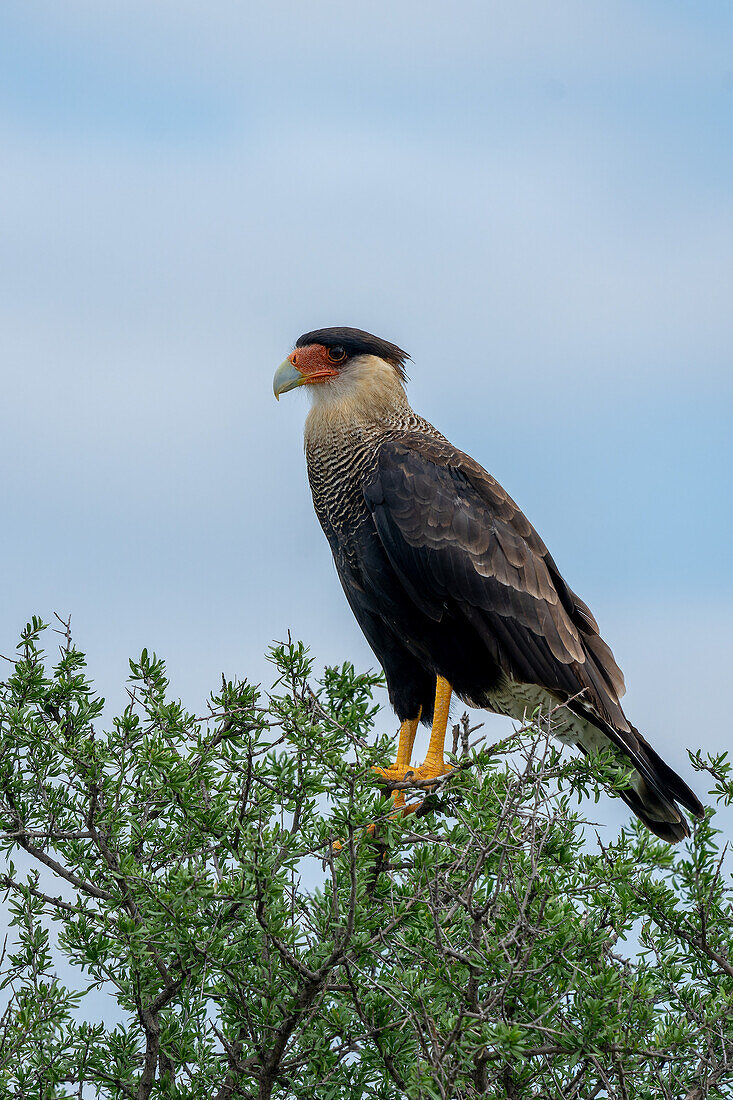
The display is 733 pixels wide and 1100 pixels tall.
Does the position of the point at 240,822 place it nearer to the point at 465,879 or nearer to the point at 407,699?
the point at 465,879

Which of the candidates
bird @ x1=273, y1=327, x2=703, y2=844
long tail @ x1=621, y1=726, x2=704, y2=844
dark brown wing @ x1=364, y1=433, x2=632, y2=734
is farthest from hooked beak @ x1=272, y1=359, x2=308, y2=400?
long tail @ x1=621, y1=726, x2=704, y2=844

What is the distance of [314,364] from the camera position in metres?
5.67

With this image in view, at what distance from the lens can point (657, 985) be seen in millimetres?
3748

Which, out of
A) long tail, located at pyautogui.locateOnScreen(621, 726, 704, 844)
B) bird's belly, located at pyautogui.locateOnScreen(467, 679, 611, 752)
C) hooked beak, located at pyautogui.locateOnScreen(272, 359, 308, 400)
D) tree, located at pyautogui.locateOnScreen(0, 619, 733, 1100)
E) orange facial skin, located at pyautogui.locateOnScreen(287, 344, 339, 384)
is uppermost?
orange facial skin, located at pyautogui.locateOnScreen(287, 344, 339, 384)

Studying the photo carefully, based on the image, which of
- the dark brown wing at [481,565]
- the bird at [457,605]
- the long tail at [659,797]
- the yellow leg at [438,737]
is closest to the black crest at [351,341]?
the bird at [457,605]

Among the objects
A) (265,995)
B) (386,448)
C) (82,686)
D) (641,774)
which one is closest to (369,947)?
(265,995)

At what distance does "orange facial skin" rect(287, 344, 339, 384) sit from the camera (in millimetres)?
5664

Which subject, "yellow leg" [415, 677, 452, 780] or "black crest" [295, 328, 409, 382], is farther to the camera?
"black crest" [295, 328, 409, 382]

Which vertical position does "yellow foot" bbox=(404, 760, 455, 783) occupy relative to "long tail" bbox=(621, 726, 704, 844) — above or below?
below

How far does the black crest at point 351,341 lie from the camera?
5.72 metres

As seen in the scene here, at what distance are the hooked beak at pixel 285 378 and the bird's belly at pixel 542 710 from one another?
1759 millimetres

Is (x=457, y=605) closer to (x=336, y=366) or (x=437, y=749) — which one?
(x=437, y=749)

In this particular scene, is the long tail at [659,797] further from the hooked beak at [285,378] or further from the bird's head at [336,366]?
the hooked beak at [285,378]

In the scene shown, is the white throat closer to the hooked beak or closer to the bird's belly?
the hooked beak
